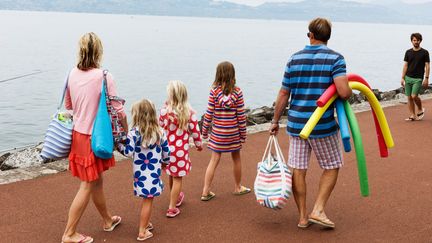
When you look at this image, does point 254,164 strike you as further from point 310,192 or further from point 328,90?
point 328,90

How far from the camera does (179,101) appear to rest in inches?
231

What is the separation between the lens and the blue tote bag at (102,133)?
4816mm

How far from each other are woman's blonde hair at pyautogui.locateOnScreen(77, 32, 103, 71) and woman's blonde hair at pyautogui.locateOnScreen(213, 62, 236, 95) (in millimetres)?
1688

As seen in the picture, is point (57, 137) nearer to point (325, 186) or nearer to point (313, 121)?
point (313, 121)

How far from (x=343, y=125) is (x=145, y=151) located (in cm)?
185

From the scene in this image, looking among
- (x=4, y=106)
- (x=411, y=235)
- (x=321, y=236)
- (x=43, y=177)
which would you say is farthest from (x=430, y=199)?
(x=4, y=106)

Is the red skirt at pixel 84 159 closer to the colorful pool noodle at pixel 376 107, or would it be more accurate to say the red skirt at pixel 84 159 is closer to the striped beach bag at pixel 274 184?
the striped beach bag at pixel 274 184

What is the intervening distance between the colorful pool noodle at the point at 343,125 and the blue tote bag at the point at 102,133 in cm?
206

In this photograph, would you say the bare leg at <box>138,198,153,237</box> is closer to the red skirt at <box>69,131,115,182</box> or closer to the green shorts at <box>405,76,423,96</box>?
the red skirt at <box>69,131,115,182</box>

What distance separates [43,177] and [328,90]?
13.4 feet

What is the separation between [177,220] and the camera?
5.93 meters

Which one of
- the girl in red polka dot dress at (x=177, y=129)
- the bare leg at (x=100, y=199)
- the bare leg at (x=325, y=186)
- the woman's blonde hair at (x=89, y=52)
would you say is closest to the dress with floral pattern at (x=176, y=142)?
the girl in red polka dot dress at (x=177, y=129)

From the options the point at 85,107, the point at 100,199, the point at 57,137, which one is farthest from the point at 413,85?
the point at 57,137

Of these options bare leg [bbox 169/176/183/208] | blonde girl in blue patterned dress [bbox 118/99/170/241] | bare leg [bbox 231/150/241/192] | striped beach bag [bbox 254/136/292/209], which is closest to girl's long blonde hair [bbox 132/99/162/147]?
blonde girl in blue patterned dress [bbox 118/99/170/241]
